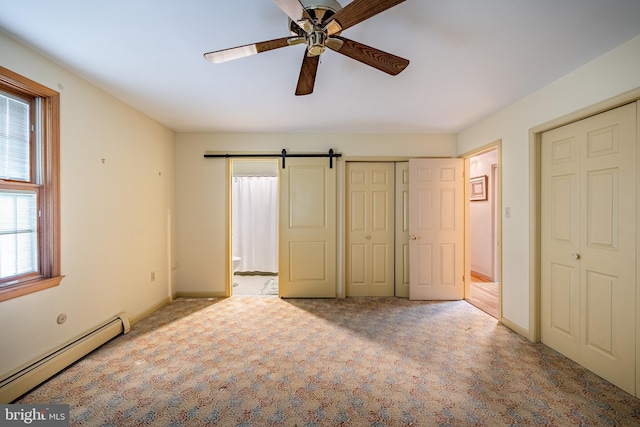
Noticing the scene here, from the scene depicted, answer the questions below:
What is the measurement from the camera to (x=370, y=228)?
4047 mm

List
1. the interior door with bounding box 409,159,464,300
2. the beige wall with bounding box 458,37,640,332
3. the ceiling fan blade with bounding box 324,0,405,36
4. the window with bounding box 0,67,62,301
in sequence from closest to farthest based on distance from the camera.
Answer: the ceiling fan blade with bounding box 324,0,405,36
the window with bounding box 0,67,62,301
the beige wall with bounding box 458,37,640,332
the interior door with bounding box 409,159,464,300

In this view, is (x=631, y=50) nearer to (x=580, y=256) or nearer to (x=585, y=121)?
(x=585, y=121)

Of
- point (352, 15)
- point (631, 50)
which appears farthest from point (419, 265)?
point (352, 15)

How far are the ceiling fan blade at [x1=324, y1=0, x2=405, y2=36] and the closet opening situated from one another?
161 inches

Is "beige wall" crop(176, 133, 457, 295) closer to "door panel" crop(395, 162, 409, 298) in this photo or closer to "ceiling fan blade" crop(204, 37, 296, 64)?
"door panel" crop(395, 162, 409, 298)

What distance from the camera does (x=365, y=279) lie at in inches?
159

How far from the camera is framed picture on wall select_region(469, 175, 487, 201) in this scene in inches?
197

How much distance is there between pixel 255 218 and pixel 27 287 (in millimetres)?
3675

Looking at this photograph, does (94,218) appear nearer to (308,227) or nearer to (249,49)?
(249,49)

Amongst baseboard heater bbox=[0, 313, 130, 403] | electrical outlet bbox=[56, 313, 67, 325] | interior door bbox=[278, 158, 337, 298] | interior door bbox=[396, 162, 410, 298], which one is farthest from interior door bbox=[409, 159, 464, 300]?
electrical outlet bbox=[56, 313, 67, 325]

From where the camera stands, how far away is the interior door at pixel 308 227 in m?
3.95

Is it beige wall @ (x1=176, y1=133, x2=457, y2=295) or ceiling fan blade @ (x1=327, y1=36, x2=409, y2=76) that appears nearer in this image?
ceiling fan blade @ (x1=327, y1=36, x2=409, y2=76)

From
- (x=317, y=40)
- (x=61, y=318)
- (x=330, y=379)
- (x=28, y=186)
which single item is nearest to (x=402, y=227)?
(x=330, y=379)
